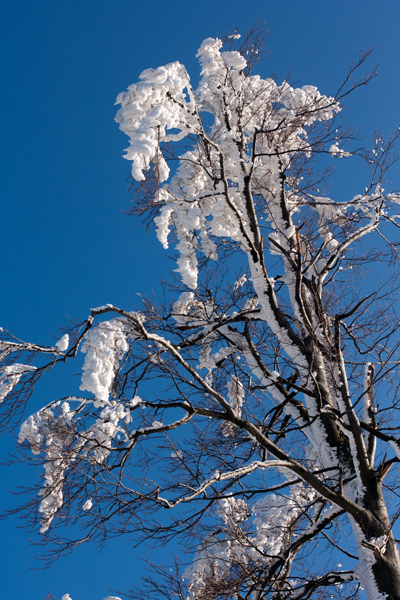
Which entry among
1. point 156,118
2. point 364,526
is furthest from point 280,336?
point 156,118

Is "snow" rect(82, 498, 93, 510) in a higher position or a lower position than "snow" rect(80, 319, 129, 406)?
lower

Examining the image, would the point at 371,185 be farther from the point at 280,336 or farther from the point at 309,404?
the point at 309,404

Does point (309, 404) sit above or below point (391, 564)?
above

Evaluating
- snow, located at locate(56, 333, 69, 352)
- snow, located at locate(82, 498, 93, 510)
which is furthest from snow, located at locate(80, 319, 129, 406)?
snow, located at locate(82, 498, 93, 510)

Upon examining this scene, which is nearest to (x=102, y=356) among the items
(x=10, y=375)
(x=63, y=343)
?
(x=63, y=343)

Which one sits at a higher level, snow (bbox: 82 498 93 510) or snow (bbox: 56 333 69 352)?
snow (bbox: 56 333 69 352)

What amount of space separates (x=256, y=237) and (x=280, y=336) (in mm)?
1618

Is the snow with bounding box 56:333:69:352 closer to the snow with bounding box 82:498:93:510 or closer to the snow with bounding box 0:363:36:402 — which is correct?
the snow with bounding box 0:363:36:402

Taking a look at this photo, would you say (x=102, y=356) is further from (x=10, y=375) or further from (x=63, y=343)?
(x=10, y=375)

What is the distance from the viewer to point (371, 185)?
7.20m

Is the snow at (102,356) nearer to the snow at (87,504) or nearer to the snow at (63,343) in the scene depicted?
the snow at (63,343)

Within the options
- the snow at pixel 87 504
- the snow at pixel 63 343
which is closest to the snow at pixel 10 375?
the snow at pixel 63 343

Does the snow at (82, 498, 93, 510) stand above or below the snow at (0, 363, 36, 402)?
below

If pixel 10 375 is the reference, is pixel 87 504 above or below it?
below
